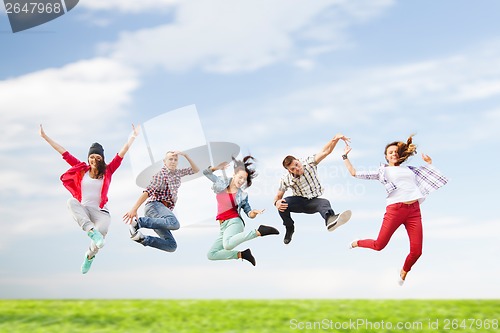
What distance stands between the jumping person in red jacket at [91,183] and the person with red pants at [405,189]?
3358 mm

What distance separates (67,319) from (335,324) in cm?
367

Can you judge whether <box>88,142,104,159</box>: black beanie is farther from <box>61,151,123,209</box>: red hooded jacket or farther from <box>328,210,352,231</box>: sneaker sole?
<box>328,210,352,231</box>: sneaker sole

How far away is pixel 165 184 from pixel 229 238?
1.20 meters

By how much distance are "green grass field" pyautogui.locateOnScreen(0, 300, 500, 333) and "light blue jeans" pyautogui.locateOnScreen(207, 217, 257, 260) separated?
754 mm

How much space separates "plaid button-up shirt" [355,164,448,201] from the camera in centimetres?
916

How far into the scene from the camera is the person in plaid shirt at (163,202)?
9.32 metres

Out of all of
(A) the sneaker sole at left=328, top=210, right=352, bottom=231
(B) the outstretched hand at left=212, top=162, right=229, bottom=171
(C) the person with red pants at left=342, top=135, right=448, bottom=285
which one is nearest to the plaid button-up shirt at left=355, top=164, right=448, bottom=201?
(C) the person with red pants at left=342, top=135, right=448, bottom=285

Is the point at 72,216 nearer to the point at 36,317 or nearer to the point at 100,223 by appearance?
the point at 100,223

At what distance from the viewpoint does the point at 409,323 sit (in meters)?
8.82

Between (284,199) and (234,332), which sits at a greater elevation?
(284,199)

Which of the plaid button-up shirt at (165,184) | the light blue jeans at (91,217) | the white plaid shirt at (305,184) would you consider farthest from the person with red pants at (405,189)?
the light blue jeans at (91,217)

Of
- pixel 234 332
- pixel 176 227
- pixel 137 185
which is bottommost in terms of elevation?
pixel 234 332

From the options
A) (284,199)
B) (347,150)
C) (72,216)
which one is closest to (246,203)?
(284,199)

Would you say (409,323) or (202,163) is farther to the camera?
(202,163)
